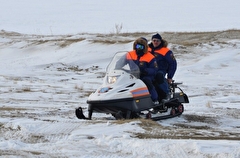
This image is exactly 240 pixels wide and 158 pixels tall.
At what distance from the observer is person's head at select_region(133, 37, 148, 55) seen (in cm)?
1084

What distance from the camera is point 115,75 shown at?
34.4 feet

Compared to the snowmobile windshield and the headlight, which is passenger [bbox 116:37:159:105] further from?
the headlight

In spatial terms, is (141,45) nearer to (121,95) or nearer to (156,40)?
(156,40)

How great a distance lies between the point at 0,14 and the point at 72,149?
73.6 m

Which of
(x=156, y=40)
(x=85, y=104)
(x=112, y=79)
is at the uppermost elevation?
(x=156, y=40)

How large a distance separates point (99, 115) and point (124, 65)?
4.83ft

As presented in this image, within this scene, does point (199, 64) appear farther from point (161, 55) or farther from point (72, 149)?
point (72, 149)

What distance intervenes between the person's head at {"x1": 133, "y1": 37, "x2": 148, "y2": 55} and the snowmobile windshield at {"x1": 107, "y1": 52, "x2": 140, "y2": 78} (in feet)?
0.90

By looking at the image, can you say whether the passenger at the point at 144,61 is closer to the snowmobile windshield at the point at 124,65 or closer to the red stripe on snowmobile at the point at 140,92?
the snowmobile windshield at the point at 124,65

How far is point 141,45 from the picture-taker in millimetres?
10852

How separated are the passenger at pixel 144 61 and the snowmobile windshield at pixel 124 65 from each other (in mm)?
83

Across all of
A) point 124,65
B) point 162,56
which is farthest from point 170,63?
point 124,65

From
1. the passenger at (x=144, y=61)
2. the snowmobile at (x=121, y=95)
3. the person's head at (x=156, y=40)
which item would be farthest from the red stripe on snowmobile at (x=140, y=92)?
the person's head at (x=156, y=40)

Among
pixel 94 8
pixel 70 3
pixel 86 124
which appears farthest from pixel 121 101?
pixel 70 3
